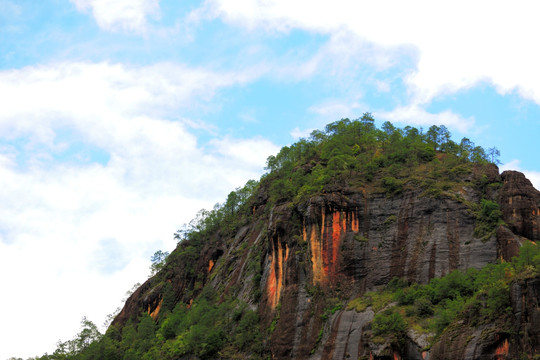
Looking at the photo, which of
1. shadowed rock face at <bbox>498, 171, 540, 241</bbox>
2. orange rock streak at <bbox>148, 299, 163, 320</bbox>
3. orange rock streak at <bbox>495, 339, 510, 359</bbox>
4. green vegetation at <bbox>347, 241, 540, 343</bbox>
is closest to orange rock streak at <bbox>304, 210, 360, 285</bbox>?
green vegetation at <bbox>347, 241, 540, 343</bbox>

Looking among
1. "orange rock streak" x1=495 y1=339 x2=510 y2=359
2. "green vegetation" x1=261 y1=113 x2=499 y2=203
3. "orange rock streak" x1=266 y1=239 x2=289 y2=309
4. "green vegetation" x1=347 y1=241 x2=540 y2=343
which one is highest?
"green vegetation" x1=261 y1=113 x2=499 y2=203

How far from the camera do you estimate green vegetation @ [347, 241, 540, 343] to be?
47.0 m

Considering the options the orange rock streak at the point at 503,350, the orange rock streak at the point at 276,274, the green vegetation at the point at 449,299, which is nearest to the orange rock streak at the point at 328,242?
the orange rock streak at the point at 276,274

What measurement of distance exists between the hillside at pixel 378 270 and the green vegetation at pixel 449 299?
134mm

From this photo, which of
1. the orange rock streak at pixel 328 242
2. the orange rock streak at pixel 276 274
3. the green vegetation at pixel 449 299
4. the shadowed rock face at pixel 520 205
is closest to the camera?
the green vegetation at pixel 449 299

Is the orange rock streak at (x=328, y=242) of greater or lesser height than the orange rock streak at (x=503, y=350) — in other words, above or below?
above

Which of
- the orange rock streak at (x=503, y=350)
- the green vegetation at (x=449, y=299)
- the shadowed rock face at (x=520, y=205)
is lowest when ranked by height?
the orange rock streak at (x=503, y=350)

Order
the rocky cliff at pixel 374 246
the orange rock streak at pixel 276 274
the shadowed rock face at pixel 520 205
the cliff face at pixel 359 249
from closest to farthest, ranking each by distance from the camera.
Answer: the rocky cliff at pixel 374 246, the cliff face at pixel 359 249, the shadowed rock face at pixel 520 205, the orange rock streak at pixel 276 274

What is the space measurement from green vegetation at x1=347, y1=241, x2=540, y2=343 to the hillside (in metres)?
0.13

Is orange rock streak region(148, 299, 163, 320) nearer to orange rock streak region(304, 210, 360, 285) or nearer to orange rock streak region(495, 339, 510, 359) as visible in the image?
orange rock streak region(304, 210, 360, 285)

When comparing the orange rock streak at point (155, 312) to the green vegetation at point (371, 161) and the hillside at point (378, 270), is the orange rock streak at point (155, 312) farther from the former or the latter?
the green vegetation at point (371, 161)

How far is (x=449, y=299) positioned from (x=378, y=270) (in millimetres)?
10756

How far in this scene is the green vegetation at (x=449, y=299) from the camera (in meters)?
47.0

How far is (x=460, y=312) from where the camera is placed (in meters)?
51.4
